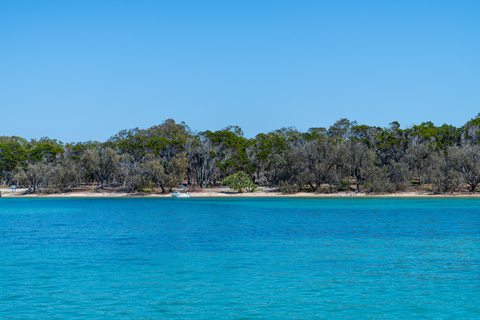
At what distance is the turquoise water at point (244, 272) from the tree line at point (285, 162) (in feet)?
153

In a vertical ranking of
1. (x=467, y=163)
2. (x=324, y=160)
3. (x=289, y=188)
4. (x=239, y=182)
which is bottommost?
(x=289, y=188)

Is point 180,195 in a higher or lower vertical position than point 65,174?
lower

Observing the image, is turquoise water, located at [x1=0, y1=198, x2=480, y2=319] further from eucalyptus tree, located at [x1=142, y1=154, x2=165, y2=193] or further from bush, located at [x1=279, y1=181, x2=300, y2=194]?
eucalyptus tree, located at [x1=142, y1=154, x2=165, y2=193]

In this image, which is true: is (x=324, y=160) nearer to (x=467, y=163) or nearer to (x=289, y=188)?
(x=289, y=188)

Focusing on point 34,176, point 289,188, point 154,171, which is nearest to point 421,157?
point 289,188

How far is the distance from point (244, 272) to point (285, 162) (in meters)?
70.3

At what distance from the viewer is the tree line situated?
8331 cm

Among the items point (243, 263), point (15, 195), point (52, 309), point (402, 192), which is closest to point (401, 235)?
point (243, 263)

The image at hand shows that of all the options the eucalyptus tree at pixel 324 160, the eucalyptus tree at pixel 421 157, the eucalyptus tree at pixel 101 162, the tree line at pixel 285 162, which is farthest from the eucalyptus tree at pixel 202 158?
the eucalyptus tree at pixel 421 157

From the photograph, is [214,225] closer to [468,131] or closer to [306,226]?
[306,226]

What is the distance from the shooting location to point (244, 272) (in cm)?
2070

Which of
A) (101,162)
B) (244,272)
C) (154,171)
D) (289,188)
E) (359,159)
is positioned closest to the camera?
(244,272)

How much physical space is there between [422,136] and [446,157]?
11419mm

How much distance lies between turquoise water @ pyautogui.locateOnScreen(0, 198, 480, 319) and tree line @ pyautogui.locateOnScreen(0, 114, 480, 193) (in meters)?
46.6
